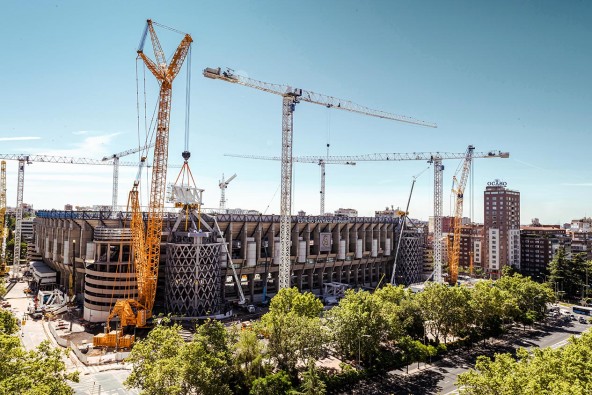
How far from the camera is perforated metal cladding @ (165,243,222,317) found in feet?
258

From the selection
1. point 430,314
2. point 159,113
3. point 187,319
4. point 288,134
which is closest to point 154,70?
point 159,113

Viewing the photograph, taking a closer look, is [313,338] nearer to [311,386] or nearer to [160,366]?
[311,386]

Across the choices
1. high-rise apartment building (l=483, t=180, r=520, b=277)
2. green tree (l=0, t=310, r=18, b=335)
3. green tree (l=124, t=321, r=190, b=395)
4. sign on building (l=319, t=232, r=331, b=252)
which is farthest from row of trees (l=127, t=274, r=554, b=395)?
high-rise apartment building (l=483, t=180, r=520, b=277)

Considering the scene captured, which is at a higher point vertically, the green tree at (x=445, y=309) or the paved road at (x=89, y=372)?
the green tree at (x=445, y=309)

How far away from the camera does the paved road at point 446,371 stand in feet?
173

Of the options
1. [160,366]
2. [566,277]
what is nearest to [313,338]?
[160,366]

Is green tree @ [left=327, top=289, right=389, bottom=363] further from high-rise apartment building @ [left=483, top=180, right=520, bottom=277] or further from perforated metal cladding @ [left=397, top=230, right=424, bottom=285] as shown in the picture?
high-rise apartment building @ [left=483, top=180, right=520, bottom=277]

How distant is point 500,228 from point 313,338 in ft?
417

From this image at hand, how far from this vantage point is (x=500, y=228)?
150750 millimetres

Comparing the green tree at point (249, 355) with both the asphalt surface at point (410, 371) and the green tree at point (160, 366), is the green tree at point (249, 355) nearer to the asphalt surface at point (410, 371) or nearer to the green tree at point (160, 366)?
the green tree at point (160, 366)

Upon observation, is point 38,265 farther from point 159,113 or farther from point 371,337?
point 371,337

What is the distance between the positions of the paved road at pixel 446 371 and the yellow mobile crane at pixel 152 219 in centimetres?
4520

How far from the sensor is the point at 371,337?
184ft

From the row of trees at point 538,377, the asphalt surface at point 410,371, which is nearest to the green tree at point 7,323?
the asphalt surface at point 410,371
